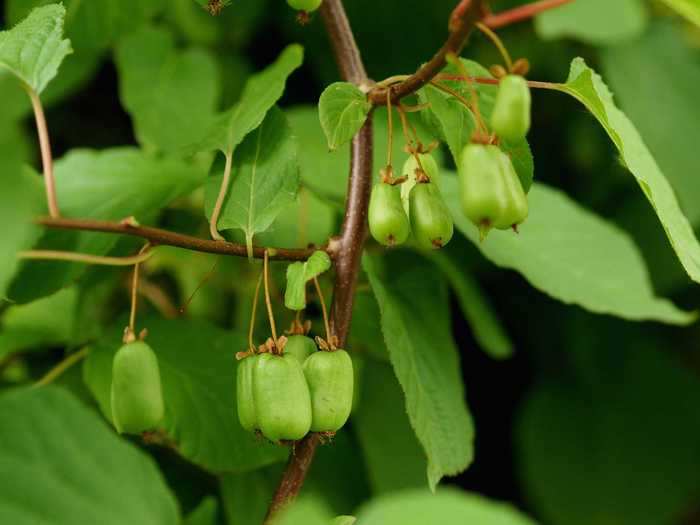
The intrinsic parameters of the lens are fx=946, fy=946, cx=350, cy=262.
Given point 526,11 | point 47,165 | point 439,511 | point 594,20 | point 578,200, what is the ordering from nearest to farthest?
1. point 439,511
2. point 526,11
3. point 47,165
4. point 594,20
5. point 578,200

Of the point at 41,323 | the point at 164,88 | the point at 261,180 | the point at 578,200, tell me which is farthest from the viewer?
the point at 578,200

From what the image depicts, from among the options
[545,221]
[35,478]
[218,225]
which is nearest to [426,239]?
[218,225]

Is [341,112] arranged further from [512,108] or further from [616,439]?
[616,439]

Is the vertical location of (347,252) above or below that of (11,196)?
below

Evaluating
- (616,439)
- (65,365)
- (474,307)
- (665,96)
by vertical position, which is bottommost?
(616,439)

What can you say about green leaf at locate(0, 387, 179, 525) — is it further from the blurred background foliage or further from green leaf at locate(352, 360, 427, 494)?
the blurred background foliage

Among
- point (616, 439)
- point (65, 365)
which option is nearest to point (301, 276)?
point (65, 365)

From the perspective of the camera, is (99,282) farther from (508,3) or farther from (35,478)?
(508,3)
